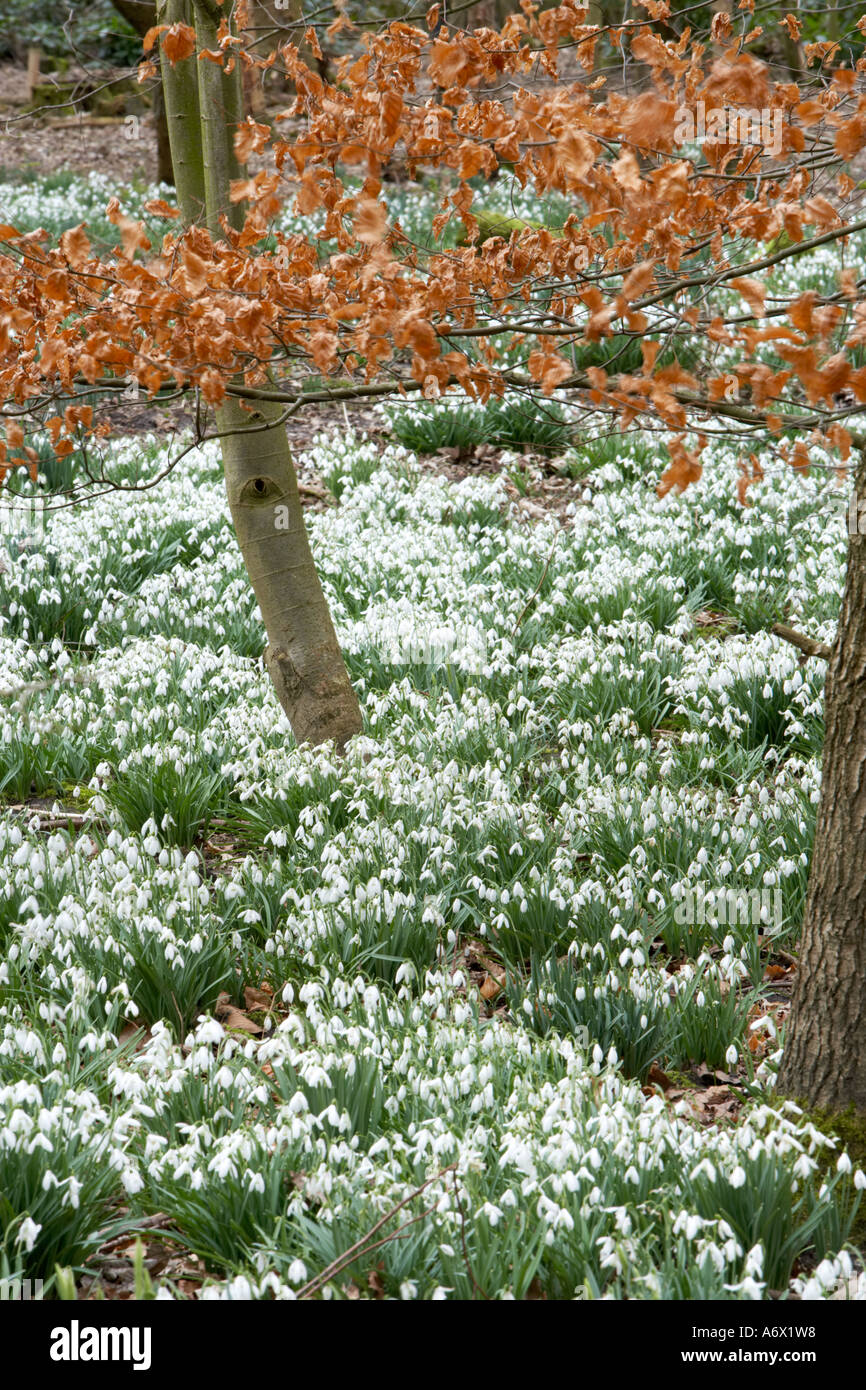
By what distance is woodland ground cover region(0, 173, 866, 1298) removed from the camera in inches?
95.3

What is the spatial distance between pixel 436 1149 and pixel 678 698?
328cm

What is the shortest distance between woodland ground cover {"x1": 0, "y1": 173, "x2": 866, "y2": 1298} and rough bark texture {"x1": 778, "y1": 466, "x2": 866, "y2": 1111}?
0.15 meters

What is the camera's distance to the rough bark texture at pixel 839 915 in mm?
2656

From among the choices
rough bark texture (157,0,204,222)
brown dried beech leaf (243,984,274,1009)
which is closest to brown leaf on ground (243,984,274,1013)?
brown dried beech leaf (243,984,274,1009)

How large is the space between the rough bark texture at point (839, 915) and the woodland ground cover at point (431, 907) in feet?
0.50

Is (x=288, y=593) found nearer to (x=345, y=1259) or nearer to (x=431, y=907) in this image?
(x=431, y=907)

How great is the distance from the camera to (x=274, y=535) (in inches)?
201

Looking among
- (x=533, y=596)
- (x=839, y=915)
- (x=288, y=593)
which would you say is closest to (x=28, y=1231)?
(x=839, y=915)

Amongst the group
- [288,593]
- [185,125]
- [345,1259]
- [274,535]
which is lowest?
[345,1259]

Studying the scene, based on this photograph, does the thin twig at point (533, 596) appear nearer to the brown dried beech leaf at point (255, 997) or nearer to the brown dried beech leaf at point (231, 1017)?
the brown dried beech leaf at point (255, 997)

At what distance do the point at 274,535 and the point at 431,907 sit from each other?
214 cm

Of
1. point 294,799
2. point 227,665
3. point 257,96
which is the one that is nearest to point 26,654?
point 227,665

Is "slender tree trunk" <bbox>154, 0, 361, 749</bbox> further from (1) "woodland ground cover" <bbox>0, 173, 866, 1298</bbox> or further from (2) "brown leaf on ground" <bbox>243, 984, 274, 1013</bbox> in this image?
(2) "brown leaf on ground" <bbox>243, 984, 274, 1013</bbox>
